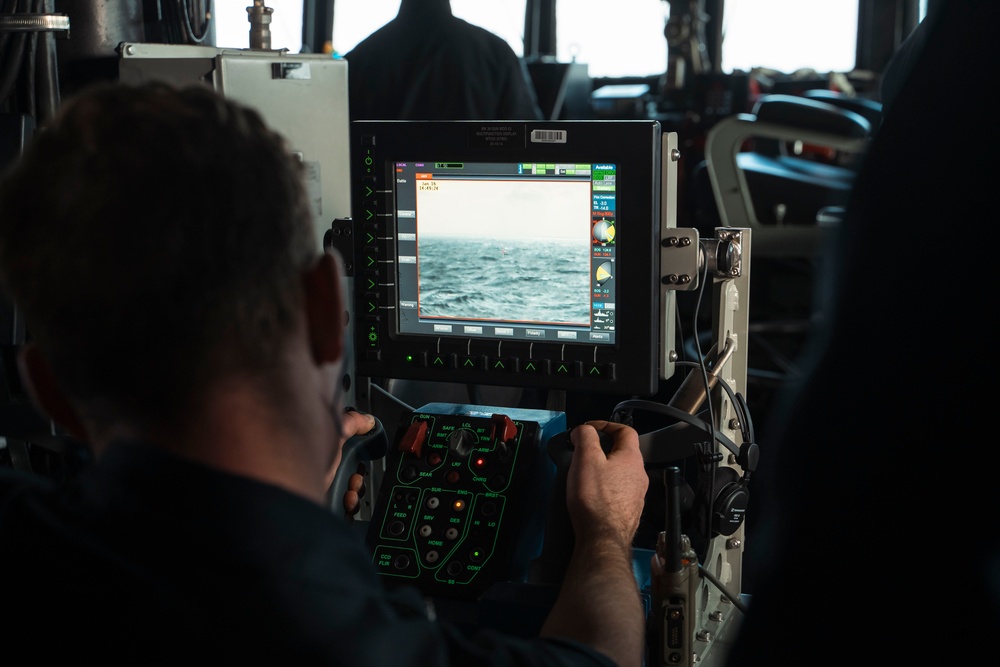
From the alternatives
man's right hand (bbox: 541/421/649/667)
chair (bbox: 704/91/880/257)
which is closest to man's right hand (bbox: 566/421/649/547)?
man's right hand (bbox: 541/421/649/667)

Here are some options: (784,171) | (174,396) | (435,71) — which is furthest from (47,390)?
(784,171)

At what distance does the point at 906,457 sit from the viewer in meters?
0.43

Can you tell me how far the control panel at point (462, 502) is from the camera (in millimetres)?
1353

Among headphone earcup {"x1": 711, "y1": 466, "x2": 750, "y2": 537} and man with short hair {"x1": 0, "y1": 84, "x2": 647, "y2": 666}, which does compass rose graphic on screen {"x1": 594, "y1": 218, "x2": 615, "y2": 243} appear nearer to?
headphone earcup {"x1": 711, "y1": 466, "x2": 750, "y2": 537}

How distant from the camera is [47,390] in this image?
0.77 m

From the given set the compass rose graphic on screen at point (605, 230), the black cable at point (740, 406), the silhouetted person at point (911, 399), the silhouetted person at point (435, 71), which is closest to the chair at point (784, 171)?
the silhouetted person at point (435, 71)

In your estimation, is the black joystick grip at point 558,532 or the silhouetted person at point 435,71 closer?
the black joystick grip at point 558,532

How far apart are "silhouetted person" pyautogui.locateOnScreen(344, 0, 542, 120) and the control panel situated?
1.64 meters

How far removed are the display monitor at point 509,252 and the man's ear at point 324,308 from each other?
2.07 ft

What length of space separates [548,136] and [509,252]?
6.2 inches

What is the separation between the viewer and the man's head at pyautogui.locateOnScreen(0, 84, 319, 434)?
66 cm

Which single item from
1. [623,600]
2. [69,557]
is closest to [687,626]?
[623,600]

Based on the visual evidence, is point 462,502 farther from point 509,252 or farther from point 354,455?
point 509,252

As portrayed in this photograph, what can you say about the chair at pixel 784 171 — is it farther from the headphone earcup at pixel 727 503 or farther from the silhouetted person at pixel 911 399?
the silhouetted person at pixel 911 399
